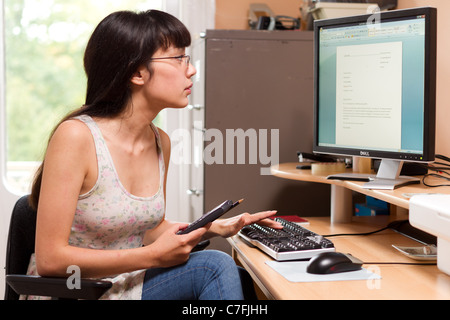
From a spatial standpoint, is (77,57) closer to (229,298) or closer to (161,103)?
(161,103)

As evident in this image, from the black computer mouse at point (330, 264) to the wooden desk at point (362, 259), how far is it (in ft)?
0.15

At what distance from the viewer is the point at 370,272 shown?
1.16 m

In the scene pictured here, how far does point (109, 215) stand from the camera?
1.29 m

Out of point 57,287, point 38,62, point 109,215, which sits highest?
point 38,62

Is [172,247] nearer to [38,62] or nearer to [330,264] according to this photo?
[330,264]

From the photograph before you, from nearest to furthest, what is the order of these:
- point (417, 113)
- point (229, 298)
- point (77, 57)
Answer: point (229, 298) < point (417, 113) < point (77, 57)

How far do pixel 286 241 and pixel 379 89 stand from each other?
500 mm

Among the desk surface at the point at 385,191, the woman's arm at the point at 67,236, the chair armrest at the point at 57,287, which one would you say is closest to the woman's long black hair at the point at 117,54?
the woman's arm at the point at 67,236

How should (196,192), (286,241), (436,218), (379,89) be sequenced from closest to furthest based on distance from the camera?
(436,218) < (286,241) < (379,89) < (196,192)

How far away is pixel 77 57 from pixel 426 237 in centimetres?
200

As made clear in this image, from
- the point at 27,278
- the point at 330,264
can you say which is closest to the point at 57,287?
the point at 27,278

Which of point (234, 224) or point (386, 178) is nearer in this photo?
point (234, 224)

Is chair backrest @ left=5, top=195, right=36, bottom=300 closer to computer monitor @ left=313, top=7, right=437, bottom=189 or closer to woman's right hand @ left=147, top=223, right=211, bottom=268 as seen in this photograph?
woman's right hand @ left=147, top=223, right=211, bottom=268
